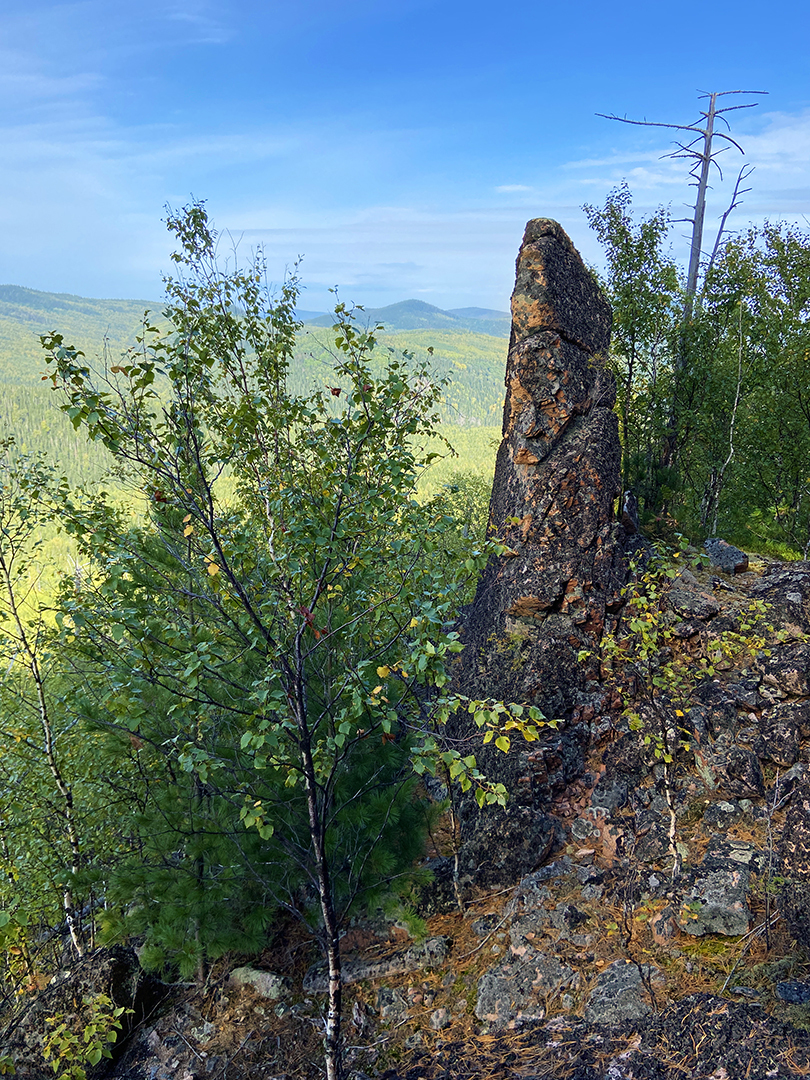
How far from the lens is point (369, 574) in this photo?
681 centimetres

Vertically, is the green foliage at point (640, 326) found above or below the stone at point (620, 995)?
above

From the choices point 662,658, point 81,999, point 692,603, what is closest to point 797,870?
point 662,658

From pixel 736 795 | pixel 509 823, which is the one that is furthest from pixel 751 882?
pixel 509 823

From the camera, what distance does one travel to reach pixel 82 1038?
821 centimetres

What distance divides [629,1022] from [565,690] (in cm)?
502

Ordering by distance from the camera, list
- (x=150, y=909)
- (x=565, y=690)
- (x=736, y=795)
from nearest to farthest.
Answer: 1. (x=150, y=909)
2. (x=736, y=795)
3. (x=565, y=690)

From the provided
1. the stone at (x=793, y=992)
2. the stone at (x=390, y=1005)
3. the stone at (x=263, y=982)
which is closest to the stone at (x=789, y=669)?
the stone at (x=793, y=992)

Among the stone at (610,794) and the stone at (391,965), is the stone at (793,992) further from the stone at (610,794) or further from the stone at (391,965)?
the stone at (391,965)

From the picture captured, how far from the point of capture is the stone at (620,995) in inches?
267

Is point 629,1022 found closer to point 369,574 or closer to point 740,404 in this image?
point 369,574

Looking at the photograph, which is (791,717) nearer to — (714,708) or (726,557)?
(714,708)

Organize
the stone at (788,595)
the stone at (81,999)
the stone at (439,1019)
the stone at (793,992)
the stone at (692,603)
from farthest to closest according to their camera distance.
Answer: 1. the stone at (692,603)
2. the stone at (788,595)
3. the stone at (81,999)
4. the stone at (439,1019)
5. the stone at (793,992)

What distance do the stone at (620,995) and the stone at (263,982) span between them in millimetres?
4100

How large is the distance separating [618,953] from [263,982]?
471 cm
